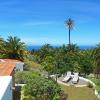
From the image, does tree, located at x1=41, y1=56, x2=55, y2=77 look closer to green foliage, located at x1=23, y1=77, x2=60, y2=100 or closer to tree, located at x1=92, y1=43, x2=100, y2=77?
tree, located at x1=92, y1=43, x2=100, y2=77

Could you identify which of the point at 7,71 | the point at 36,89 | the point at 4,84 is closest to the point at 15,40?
the point at 36,89

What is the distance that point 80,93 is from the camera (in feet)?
144

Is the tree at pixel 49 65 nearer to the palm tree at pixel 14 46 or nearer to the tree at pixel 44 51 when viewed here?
the palm tree at pixel 14 46

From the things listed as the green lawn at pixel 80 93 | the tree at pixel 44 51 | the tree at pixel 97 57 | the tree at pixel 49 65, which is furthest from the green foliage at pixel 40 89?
the tree at pixel 44 51

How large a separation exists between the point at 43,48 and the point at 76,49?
28.0 ft

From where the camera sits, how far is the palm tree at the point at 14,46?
62812mm

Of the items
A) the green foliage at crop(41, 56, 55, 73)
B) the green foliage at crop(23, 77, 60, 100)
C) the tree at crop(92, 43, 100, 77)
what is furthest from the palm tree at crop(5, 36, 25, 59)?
the green foliage at crop(23, 77, 60, 100)

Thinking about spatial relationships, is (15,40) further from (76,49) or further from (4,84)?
(4,84)

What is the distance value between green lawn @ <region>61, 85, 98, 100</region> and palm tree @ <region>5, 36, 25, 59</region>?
1701 centimetres

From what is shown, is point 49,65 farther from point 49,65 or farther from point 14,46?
point 14,46

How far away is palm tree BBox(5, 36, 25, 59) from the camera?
62812 mm

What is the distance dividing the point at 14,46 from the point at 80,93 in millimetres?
22445

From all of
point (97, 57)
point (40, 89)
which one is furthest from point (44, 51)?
point (40, 89)

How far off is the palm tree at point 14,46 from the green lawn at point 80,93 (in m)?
17.0
